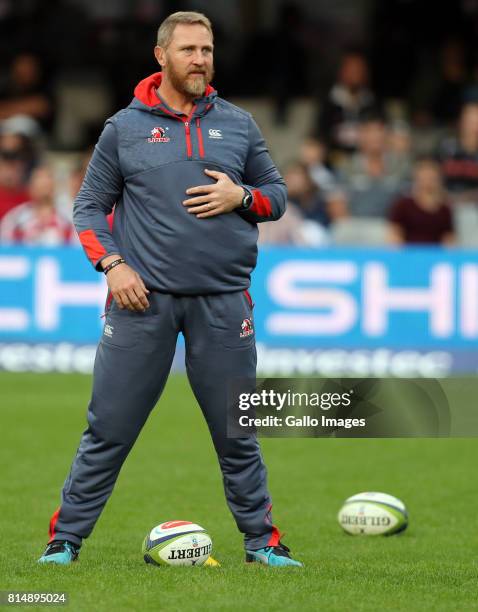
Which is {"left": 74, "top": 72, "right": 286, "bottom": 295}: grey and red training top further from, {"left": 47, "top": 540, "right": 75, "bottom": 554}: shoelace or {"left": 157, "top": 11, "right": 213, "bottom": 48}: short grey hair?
{"left": 47, "top": 540, "right": 75, "bottom": 554}: shoelace

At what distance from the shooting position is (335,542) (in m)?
7.68

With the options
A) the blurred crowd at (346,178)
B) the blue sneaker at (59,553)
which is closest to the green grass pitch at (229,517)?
the blue sneaker at (59,553)

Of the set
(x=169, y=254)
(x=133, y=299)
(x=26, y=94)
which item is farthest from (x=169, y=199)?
(x=26, y=94)

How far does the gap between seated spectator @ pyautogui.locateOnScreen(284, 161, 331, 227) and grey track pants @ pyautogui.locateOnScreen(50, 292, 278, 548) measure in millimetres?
10300

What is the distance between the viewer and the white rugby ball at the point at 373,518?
7.95 meters

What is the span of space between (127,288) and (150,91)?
93cm

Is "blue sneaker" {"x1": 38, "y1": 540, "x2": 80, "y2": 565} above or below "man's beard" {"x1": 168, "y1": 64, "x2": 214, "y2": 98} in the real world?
below

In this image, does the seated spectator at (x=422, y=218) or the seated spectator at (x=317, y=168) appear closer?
the seated spectator at (x=422, y=218)

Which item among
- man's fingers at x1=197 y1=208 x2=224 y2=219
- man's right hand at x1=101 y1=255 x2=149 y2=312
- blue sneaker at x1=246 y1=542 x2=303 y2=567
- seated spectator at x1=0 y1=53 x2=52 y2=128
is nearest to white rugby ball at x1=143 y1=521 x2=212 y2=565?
blue sneaker at x1=246 y1=542 x2=303 y2=567

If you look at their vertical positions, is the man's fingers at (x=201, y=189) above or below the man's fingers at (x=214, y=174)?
below

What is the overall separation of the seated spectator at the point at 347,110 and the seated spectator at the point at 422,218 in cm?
274

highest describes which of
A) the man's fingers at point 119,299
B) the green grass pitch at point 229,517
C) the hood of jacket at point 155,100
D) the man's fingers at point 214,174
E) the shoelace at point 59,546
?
the hood of jacket at point 155,100

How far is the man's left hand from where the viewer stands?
20.8 ft

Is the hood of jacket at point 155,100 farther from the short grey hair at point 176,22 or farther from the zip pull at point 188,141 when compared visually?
the short grey hair at point 176,22
